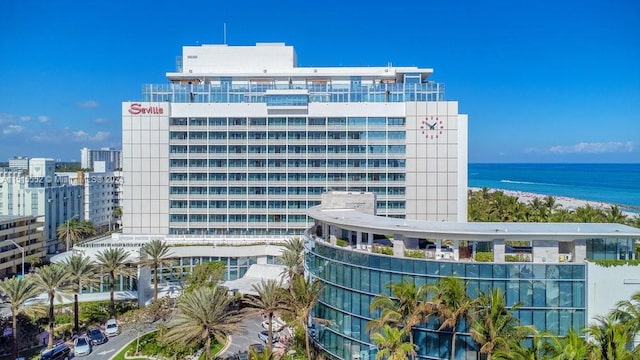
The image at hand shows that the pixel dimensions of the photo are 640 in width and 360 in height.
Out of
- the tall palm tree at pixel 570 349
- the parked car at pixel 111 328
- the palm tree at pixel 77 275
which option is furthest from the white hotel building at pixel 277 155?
the tall palm tree at pixel 570 349

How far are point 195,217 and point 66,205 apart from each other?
37.4 m

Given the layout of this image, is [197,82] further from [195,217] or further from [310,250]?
[310,250]

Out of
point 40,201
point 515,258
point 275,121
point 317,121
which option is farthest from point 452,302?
point 40,201

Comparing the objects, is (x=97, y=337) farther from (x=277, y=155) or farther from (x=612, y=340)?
(x=612, y=340)

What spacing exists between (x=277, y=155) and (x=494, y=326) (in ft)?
156

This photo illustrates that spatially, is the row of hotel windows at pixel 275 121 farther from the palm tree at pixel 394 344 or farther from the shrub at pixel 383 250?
the palm tree at pixel 394 344

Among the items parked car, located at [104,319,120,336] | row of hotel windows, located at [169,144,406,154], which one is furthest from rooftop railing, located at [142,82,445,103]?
parked car, located at [104,319,120,336]

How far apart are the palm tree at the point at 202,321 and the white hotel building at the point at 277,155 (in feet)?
114

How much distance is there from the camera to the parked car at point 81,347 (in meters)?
41.7

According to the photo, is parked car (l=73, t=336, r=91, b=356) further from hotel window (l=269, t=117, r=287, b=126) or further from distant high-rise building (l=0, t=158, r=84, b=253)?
distant high-rise building (l=0, t=158, r=84, b=253)

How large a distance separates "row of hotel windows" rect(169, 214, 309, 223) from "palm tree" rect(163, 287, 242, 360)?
34.4 metres

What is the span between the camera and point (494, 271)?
27828mm

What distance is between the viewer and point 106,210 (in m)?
110

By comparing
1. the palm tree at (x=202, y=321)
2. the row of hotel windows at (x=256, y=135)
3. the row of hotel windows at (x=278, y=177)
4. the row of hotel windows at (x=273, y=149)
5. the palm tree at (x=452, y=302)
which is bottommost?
the palm tree at (x=202, y=321)
